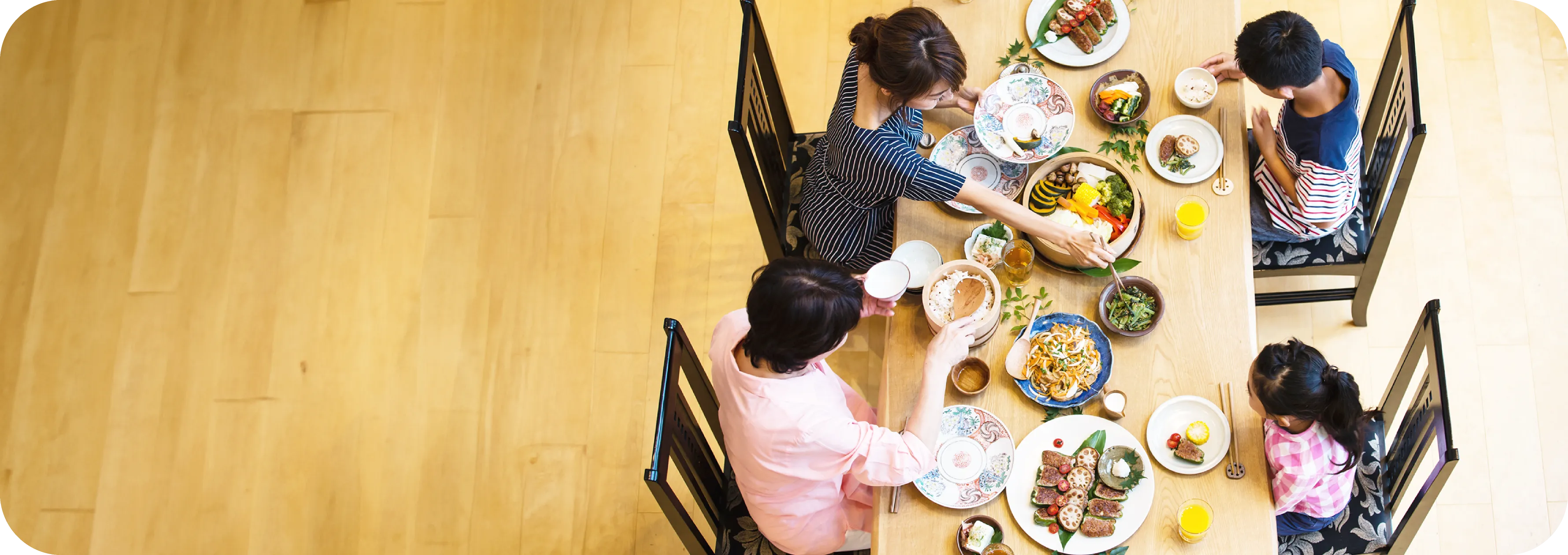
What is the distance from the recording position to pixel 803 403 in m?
1.89

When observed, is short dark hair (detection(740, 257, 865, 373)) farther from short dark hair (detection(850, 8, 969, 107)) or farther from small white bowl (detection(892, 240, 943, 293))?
short dark hair (detection(850, 8, 969, 107))

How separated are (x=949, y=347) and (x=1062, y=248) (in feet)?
1.09

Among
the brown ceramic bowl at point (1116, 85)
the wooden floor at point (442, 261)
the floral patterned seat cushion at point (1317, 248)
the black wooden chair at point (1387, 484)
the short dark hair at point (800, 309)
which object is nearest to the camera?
the short dark hair at point (800, 309)

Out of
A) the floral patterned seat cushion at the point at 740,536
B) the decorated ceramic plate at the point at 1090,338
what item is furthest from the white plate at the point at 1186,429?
the floral patterned seat cushion at the point at 740,536

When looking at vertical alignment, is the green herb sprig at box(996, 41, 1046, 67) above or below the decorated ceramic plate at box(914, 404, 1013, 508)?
above

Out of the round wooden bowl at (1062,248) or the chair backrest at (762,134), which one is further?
the chair backrest at (762,134)

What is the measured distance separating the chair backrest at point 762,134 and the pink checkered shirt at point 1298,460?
126cm

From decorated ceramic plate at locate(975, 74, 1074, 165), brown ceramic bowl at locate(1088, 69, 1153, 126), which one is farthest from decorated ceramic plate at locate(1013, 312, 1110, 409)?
brown ceramic bowl at locate(1088, 69, 1153, 126)

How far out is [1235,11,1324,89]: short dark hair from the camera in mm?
2053

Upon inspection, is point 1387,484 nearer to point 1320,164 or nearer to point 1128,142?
point 1320,164

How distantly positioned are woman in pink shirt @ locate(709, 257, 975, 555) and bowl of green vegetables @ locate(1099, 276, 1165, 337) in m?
0.30

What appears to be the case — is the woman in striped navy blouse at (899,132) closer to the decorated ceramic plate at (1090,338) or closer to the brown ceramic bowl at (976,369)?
the decorated ceramic plate at (1090,338)

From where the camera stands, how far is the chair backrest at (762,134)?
88.7 inches

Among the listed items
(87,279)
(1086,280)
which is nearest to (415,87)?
(87,279)
